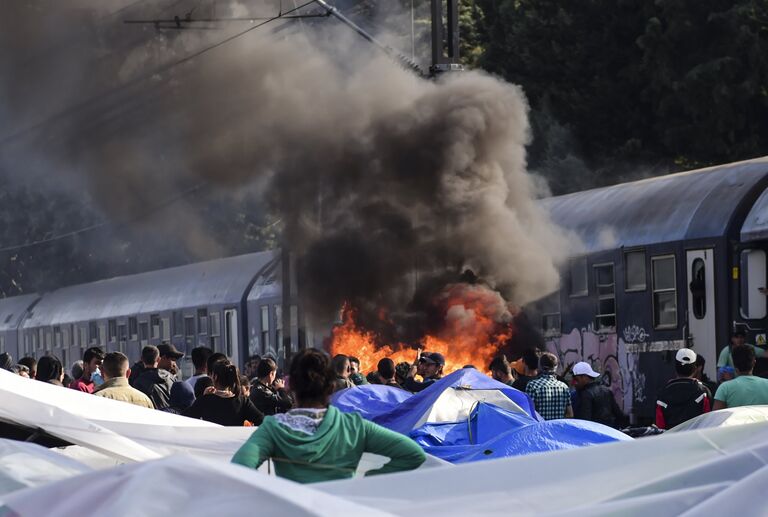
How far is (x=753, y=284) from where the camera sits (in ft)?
48.9

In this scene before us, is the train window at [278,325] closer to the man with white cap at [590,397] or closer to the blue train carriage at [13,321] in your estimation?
the man with white cap at [590,397]

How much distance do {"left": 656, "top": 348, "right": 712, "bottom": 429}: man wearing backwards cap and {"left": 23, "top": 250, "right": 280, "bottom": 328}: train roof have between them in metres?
14.9

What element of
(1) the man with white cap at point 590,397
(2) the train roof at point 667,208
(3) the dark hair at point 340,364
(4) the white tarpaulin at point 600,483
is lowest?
(1) the man with white cap at point 590,397

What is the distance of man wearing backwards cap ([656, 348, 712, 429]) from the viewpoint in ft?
33.1

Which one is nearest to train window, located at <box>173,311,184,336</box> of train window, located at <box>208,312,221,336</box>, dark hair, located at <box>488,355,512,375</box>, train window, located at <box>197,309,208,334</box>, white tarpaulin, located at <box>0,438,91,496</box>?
train window, located at <box>197,309,208,334</box>

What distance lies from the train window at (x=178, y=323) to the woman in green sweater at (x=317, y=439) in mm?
22959

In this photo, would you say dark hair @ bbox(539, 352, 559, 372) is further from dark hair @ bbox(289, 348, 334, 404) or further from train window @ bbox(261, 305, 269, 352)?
train window @ bbox(261, 305, 269, 352)

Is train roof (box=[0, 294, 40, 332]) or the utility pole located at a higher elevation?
the utility pole

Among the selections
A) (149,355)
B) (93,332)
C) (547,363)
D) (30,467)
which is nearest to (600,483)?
(30,467)

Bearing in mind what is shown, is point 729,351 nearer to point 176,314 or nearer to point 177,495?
point 177,495

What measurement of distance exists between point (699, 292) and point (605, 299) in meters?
1.84

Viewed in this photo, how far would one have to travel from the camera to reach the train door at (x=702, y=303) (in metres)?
15.2

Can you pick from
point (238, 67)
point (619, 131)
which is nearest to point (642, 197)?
point (238, 67)

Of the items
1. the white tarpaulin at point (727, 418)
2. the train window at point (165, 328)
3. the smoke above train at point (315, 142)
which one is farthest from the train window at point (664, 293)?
the train window at point (165, 328)
